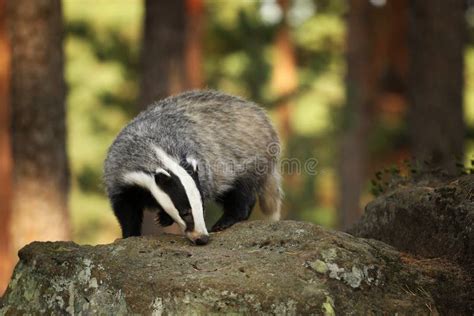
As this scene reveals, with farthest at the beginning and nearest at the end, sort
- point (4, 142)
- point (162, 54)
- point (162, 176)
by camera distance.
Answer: point (4, 142), point (162, 54), point (162, 176)

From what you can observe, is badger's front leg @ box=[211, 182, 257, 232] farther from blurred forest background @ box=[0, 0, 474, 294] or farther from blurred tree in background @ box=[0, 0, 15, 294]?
blurred tree in background @ box=[0, 0, 15, 294]

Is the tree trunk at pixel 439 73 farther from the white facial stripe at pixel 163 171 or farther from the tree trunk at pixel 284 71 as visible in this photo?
the tree trunk at pixel 284 71

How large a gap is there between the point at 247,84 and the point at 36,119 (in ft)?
36.0

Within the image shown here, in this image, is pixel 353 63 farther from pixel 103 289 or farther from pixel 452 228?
pixel 103 289

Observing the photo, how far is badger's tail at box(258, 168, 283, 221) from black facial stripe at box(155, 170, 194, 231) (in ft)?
6.37

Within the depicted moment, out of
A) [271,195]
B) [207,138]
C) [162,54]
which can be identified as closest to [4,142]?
[162,54]

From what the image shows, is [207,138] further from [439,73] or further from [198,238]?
[439,73]

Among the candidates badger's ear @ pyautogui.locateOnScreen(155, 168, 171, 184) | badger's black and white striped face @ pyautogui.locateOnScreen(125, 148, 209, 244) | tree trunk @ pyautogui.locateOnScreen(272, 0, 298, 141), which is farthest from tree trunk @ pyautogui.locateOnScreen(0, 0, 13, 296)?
badger's ear @ pyautogui.locateOnScreen(155, 168, 171, 184)

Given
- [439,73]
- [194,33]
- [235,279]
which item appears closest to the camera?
[235,279]

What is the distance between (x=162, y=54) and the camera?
39.5ft

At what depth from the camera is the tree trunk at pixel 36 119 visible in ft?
28.6

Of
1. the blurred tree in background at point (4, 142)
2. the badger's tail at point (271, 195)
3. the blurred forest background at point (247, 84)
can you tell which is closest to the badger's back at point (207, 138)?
the badger's tail at point (271, 195)

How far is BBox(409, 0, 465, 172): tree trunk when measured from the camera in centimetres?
1138

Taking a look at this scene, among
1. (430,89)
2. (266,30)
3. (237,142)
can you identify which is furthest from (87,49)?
(237,142)
